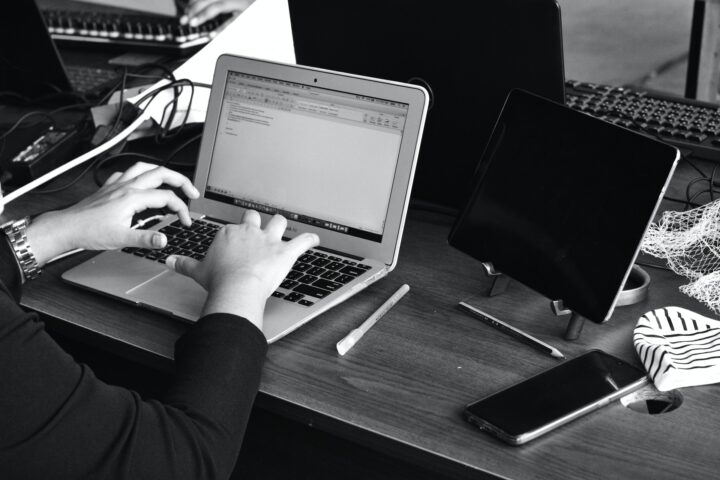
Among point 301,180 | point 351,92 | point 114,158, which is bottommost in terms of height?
point 114,158

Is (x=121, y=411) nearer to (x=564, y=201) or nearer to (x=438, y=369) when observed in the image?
(x=438, y=369)

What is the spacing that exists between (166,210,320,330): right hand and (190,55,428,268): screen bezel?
8cm

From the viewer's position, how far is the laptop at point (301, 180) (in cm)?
106

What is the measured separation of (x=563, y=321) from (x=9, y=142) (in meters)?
1.12

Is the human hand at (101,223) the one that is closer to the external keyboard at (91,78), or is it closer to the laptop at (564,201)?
the laptop at (564,201)

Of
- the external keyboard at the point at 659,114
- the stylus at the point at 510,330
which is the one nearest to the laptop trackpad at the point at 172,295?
the stylus at the point at 510,330

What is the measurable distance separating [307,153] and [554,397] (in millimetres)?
494

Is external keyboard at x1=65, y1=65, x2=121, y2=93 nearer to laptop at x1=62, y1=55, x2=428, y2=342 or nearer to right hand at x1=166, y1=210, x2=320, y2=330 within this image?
laptop at x1=62, y1=55, x2=428, y2=342

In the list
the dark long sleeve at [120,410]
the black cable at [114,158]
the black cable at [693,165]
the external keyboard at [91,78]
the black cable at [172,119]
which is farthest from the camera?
the external keyboard at [91,78]

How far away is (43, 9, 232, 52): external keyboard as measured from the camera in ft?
6.46

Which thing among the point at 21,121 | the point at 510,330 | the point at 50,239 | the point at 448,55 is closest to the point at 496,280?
the point at 510,330

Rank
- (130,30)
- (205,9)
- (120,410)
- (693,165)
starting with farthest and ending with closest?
1. (205,9)
2. (130,30)
3. (693,165)
4. (120,410)

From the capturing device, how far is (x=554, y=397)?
0.84 metres

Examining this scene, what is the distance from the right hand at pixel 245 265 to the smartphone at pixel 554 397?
0.28 metres
